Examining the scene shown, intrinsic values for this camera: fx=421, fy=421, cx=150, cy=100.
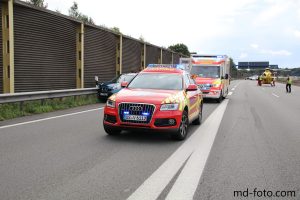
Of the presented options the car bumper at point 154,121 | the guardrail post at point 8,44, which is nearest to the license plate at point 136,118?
the car bumper at point 154,121

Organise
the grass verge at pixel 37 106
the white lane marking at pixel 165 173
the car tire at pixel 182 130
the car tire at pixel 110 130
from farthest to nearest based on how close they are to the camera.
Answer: the grass verge at pixel 37 106
the car tire at pixel 110 130
the car tire at pixel 182 130
the white lane marking at pixel 165 173

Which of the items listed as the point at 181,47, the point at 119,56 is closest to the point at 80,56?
the point at 119,56

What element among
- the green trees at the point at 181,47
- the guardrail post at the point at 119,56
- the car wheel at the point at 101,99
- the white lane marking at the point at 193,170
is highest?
the green trees at the point at 181,47

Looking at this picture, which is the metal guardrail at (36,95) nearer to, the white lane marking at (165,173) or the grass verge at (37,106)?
the grass verge at (37,106)

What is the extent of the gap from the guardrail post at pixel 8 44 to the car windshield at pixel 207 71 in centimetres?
1008

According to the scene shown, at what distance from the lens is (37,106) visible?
49.0ft

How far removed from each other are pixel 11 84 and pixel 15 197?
11621 millimetres

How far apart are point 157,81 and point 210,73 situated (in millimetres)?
12428

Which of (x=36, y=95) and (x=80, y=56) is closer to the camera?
(x=36, y=95)

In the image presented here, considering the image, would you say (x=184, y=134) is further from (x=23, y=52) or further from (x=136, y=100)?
(x=23, y=52)

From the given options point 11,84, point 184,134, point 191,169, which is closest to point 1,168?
point 191,169

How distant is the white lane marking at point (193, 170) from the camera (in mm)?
5060

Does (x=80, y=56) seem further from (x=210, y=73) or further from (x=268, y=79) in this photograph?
(x=268, y=79)

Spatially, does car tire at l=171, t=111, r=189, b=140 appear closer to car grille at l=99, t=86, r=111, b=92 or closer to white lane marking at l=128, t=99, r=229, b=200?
white lane marking at l=128, t=99, r=229, b=200
